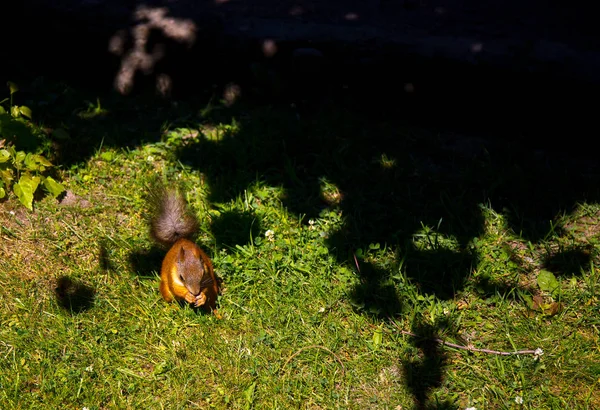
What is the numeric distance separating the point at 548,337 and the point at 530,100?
5.55 feet

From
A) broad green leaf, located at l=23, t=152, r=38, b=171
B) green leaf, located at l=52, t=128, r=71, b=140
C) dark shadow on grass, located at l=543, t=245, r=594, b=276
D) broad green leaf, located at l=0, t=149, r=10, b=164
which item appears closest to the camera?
dark shadow on grass, located at l=543, t=245, r=594, b=276

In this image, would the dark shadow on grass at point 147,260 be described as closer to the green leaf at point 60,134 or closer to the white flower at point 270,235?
the white flower at point 270,235

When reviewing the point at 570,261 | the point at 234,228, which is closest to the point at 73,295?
the point at 234,228

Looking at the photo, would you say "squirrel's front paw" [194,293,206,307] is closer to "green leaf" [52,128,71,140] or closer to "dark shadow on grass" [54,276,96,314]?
"dark shadow on grass" [54,276,96,314]

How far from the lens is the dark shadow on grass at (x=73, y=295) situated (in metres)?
3.32

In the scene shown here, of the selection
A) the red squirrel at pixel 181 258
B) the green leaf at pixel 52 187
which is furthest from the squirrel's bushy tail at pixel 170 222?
the green leaf at pixel 52 187

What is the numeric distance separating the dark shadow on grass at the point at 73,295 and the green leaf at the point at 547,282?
7.97ft

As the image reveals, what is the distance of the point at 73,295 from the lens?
11.1ft

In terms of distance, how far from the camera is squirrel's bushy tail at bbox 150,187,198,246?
11.0 ft

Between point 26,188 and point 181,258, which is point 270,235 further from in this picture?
point 26,188

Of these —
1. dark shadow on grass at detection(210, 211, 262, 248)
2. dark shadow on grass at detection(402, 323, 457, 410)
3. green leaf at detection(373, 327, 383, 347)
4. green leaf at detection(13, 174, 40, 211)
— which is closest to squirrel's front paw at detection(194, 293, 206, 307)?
dark shadow on grass at detection(210, 211, 262, 248)

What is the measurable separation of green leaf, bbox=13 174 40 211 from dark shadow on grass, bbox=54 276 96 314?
60 centimetres

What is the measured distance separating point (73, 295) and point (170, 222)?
66 centimetres

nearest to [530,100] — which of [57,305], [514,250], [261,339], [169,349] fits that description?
[514,250]
